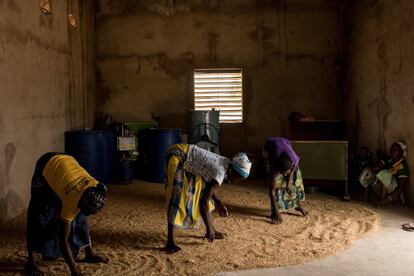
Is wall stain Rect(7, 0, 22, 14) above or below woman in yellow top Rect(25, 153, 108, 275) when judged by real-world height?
above

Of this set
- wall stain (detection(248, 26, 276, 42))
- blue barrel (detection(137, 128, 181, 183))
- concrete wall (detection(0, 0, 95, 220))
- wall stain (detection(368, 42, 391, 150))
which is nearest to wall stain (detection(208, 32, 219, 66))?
wall stain (detection(248, 26, 276, 42))

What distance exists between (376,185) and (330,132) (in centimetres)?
161

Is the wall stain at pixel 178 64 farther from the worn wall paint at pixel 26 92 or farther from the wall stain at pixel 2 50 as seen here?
the wall stain at pixel 2 50

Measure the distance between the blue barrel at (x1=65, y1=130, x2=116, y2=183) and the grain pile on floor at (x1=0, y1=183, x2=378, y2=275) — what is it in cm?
103

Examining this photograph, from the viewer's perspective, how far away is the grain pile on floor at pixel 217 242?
346cm

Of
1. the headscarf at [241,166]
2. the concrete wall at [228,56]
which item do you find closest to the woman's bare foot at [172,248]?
the headscarf at [241,166]

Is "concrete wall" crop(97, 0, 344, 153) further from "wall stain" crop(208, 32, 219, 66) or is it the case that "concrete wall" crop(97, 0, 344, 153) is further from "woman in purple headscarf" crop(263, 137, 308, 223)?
"woman in purple headscarf" crop(263, 137, 308, 223)

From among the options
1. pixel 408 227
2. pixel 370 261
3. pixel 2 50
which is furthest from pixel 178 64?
pixel 370 261

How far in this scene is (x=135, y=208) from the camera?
5.49 meters

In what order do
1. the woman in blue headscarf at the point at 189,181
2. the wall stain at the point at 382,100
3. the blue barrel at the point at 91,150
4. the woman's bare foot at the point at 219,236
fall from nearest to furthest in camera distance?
the woman in blue headscarf at the point at 189,181 → the woman's bare foot at the point at 219,236 → the wall stain at the point at 382,100 → the blue barrel at the point at 91,150

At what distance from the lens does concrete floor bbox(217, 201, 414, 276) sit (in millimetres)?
3287

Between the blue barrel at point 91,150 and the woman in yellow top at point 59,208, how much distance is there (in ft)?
10.6

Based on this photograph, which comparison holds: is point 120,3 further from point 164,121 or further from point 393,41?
point 393,41

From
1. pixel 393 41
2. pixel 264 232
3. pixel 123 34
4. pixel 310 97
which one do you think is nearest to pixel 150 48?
pixel 123 34
